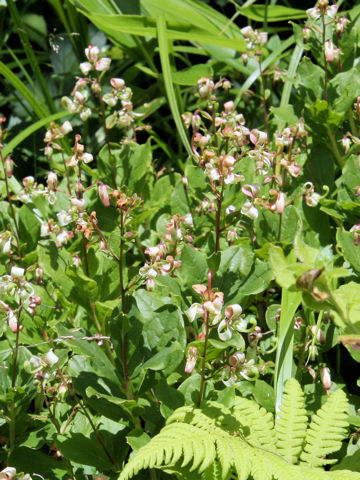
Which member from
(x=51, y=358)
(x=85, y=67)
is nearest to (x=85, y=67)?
(x=85, y=67)

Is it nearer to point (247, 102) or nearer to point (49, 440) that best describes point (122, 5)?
point (247, 102)

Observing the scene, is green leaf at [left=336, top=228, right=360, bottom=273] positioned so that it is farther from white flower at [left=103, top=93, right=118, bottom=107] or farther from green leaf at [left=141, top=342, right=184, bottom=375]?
white flower at [left=103, top=93, right=118, bottom=107]

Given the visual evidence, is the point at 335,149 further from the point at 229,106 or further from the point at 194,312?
the point at 194,312

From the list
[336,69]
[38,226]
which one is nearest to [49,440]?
[38,226]

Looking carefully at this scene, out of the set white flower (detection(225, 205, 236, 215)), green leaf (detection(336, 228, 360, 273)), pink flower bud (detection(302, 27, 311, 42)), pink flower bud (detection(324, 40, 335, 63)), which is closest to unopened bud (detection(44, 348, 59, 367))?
white flower (detection(225, 205, 236, 215))

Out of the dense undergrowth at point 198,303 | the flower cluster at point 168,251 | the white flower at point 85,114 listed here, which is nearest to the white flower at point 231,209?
the dense undergrowth at point 198,303

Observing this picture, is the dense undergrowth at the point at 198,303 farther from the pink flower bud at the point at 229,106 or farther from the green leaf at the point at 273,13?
the green leaf at the point at 273,13
